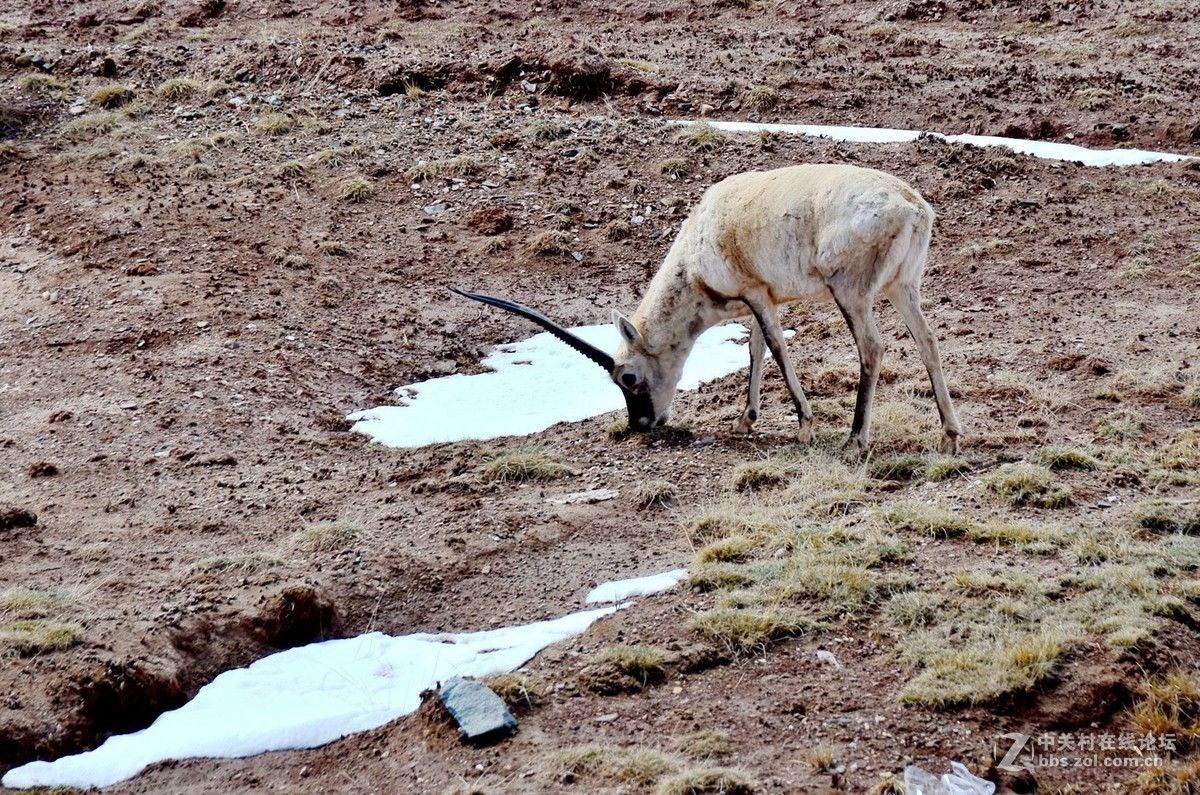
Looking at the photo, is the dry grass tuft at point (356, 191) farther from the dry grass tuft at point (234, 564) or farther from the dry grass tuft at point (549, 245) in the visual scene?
the dry grass tuft at point (234, 564)

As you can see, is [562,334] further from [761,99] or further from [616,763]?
[761,99]

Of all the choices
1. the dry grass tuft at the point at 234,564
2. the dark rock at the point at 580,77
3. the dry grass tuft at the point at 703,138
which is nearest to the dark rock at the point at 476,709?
the dry grass tuft at the point at 234,564

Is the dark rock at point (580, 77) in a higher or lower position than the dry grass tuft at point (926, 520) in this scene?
higher

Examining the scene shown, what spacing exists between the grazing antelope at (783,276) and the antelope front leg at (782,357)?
0.01 m

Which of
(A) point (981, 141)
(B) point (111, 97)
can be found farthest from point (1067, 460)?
(B) point (111, 97)

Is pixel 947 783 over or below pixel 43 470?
over

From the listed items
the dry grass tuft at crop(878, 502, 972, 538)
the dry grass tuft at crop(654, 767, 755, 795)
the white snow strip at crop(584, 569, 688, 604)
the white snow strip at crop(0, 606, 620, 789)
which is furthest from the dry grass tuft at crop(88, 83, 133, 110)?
the dry grass tuft at crop(654, 767, 755, 795)

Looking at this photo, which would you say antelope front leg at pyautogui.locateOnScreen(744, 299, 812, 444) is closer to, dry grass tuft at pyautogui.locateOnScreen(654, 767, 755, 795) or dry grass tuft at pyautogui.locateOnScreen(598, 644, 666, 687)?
dry grass tuft at pyautogui.locateOnScreen(598, 644, 666, 687)

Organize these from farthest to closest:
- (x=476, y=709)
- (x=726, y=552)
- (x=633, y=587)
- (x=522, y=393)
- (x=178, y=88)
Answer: (x=178, y=88) < (x=522, y=393) < (x=726, y=552) < (x=633, y=587) < (x=476, y=709)

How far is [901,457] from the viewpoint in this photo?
9.47 m

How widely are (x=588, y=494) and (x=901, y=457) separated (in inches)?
99.3

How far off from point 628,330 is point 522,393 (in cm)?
224

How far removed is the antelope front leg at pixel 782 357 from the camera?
10.2m

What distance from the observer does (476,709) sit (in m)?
6.28
